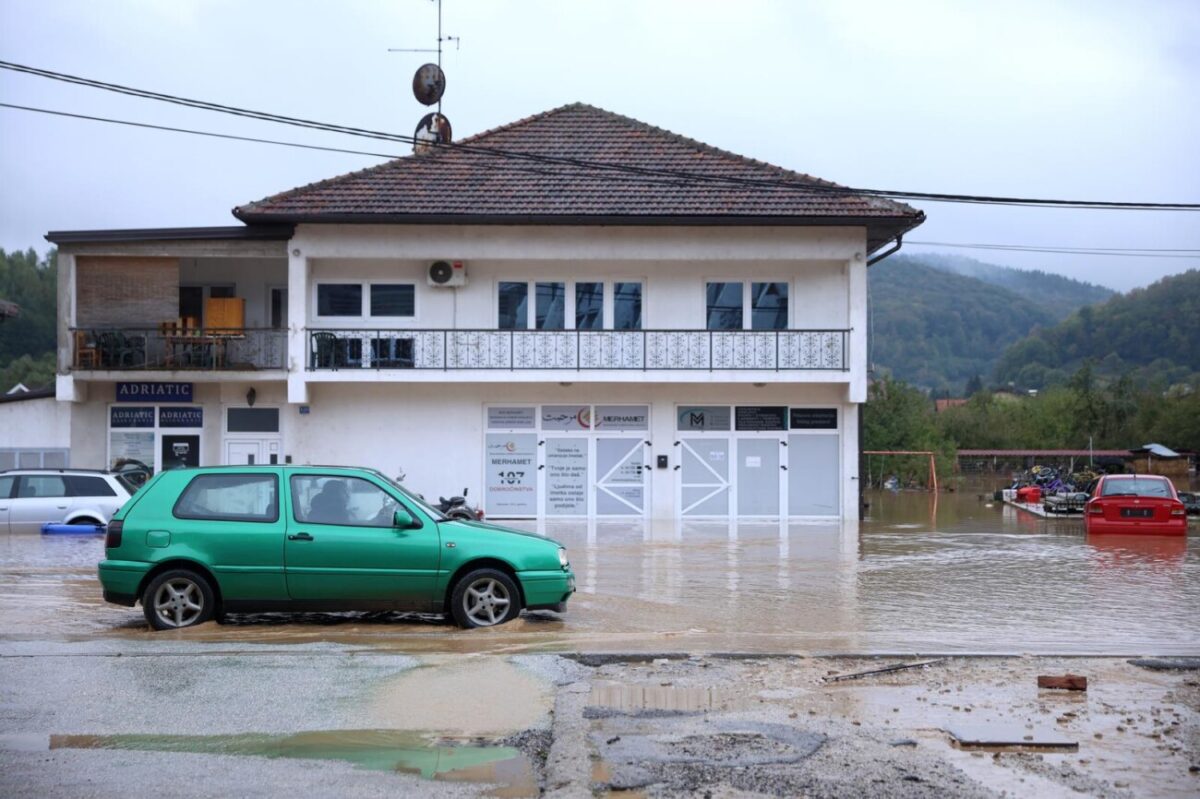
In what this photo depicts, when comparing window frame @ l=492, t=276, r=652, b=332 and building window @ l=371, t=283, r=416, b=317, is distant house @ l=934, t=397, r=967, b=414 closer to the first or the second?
window frame @ l=492, t=276, r=652, b=332

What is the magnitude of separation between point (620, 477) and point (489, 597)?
17.9m

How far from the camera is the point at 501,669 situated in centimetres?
967

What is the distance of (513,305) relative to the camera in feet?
99.0

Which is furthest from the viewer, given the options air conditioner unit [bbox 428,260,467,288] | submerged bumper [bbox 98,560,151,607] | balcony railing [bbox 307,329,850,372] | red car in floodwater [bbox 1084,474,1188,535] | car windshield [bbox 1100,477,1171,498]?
air conditioner unit [bbox 428,260,467,288]

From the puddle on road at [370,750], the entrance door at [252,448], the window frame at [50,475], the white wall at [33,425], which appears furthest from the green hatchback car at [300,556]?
the white wall at [33,425]

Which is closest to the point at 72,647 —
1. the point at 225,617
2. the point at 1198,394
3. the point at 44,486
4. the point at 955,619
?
the point at 225,617

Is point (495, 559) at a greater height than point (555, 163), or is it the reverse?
point (555, 163)

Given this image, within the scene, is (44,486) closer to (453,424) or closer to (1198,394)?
(453,424)

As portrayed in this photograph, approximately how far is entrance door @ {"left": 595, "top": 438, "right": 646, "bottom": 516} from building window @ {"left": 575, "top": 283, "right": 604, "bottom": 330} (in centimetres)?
268

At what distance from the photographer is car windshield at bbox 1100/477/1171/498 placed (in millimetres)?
25848

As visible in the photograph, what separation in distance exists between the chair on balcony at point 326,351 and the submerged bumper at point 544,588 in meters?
17.7

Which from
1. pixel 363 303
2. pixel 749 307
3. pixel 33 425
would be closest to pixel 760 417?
pixel 749 307

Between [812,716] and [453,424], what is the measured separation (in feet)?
72.6

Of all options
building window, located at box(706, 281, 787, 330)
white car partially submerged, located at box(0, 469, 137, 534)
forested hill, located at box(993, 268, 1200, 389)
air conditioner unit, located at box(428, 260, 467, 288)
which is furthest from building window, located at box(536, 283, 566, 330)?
forested hill, located at box(993, 268, 1200, 389)
